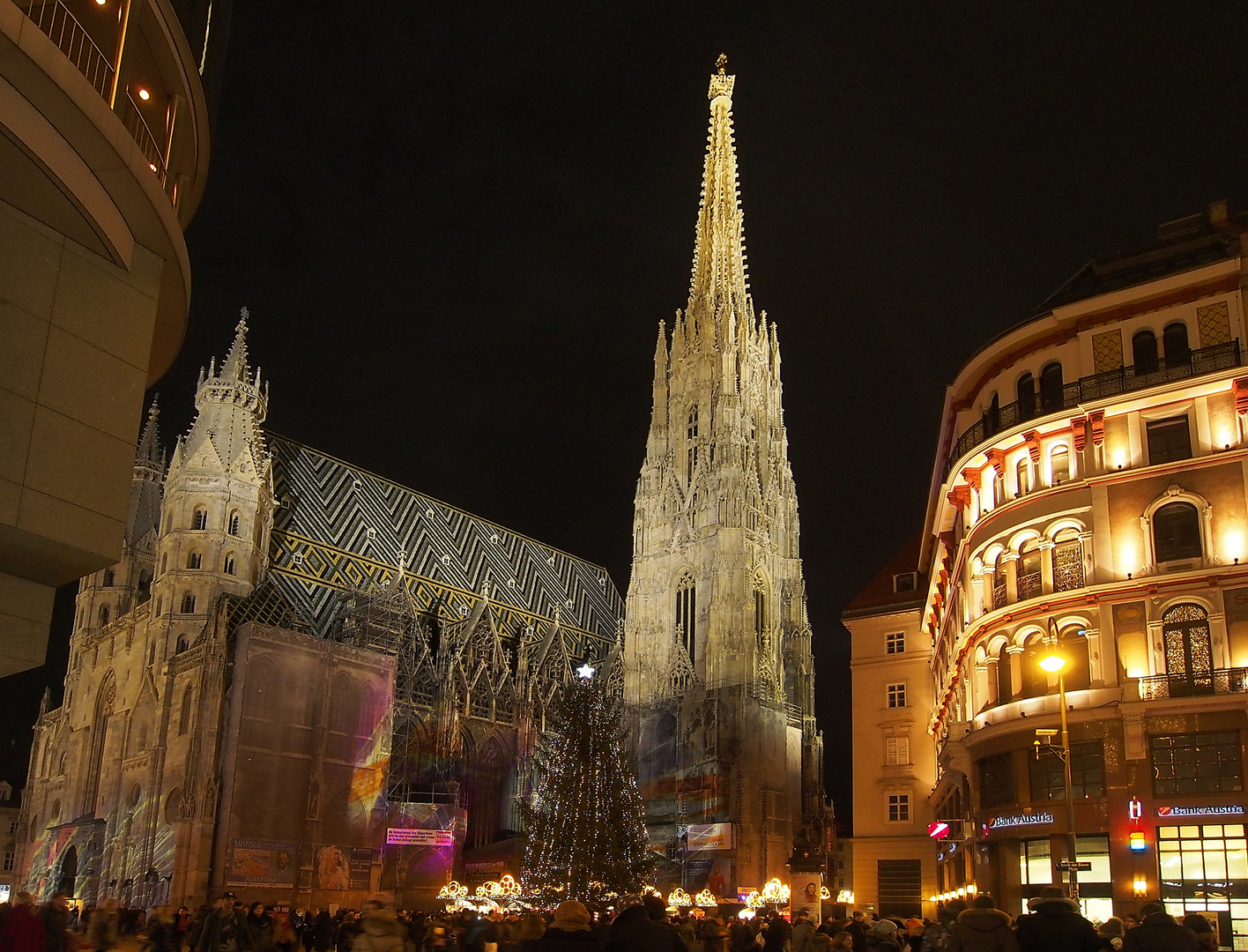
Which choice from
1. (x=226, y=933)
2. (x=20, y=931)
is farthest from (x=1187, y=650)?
(x=20, y=931)

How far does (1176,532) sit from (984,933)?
693 inches

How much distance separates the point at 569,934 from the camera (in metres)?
6.70

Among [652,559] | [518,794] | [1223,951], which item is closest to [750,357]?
[652,559]

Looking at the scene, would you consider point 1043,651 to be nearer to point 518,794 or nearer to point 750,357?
point 518,794

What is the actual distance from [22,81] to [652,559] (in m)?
56.6

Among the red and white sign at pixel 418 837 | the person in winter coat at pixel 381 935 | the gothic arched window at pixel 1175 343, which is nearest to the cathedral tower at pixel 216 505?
the red and white sign at pixel 418 837

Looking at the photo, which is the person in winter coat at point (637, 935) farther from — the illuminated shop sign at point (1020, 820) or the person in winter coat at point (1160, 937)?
the illuminated shop sign at point (1020, 820)

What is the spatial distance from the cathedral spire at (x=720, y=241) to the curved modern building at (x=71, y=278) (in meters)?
57.7

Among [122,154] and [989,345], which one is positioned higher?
[989,345]

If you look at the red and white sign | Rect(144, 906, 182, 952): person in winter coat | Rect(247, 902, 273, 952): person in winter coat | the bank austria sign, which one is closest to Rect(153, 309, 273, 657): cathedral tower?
the red and white sign

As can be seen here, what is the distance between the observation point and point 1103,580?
23984 millimetres

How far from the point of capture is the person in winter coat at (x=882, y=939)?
1231 centimetres

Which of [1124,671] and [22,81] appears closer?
[22,81]

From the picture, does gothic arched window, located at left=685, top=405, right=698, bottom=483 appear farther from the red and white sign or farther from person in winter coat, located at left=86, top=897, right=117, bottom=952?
person in winter coat, located at left=86, top=897, right=117, bottom=952
